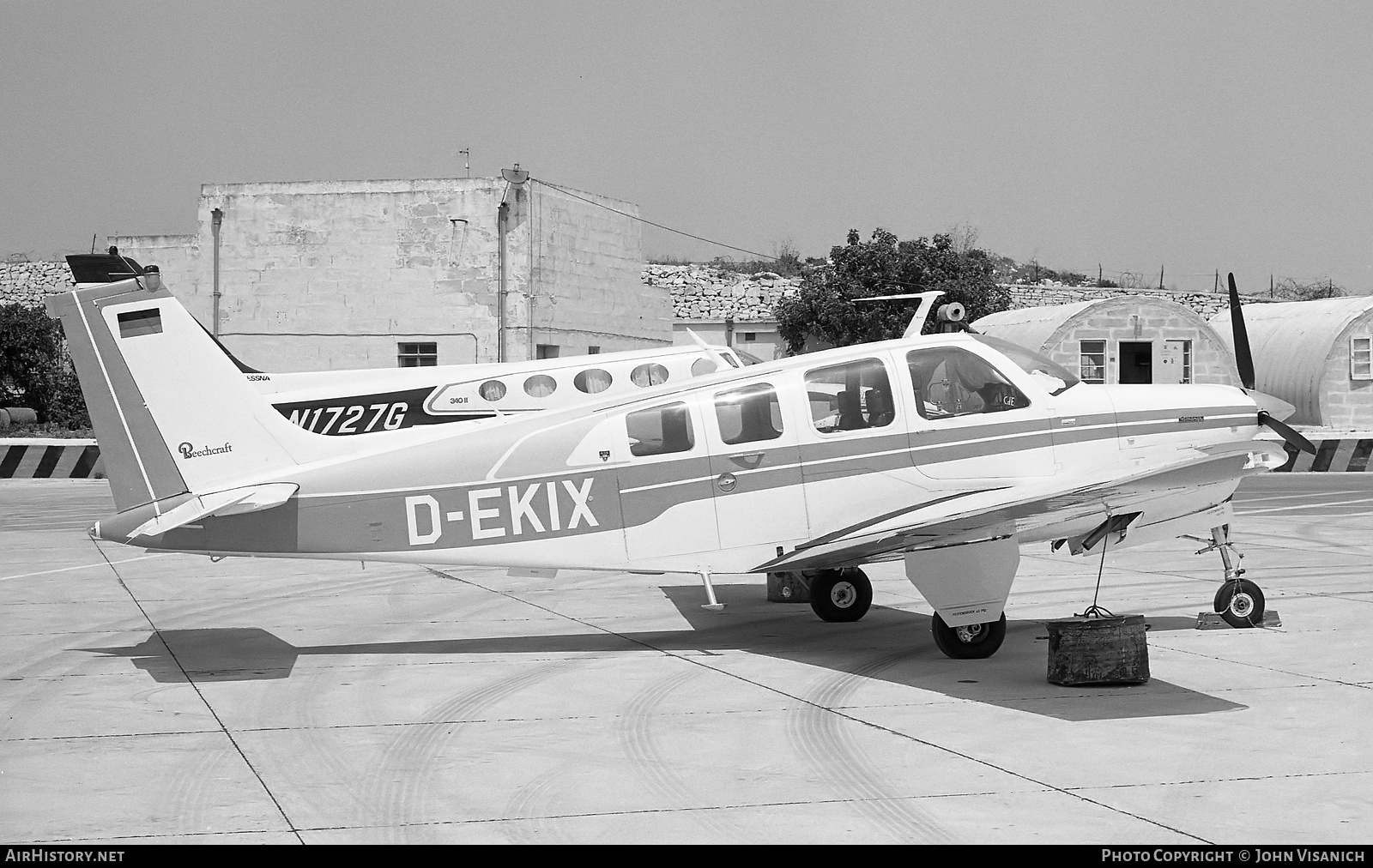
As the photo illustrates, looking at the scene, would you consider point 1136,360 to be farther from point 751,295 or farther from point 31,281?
point 31,281

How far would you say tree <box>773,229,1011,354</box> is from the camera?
59781mm

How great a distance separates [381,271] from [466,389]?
67.2 ft

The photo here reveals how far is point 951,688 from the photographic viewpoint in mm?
8922

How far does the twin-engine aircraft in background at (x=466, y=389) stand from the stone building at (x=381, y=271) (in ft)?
60.7

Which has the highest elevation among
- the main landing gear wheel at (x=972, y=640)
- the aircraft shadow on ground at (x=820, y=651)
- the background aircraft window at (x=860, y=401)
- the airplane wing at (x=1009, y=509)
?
the background aircraft window at (x=860, y=401)

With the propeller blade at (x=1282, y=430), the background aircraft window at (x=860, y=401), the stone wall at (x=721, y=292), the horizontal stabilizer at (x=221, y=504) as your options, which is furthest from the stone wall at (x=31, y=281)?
the propeller blade at (x=1282, y=430)

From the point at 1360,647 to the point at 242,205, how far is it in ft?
107

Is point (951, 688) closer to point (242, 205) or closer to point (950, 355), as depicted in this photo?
point (950, 355)

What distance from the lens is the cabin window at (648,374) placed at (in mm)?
16469

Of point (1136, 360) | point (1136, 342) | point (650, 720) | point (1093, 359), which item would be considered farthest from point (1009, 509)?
point (1136, 360)

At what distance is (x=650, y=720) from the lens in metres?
8.08

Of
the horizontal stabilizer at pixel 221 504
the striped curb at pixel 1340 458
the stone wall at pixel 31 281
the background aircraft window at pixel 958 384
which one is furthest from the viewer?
the stone wall at pixel 31 281

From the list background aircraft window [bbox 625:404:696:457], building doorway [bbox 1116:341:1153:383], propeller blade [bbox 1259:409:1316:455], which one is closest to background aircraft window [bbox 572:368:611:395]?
background aircraft window [bbox 625:404:696:457]

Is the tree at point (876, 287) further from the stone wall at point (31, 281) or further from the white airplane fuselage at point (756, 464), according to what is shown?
the white airplane fuselage at point (756, 464)
